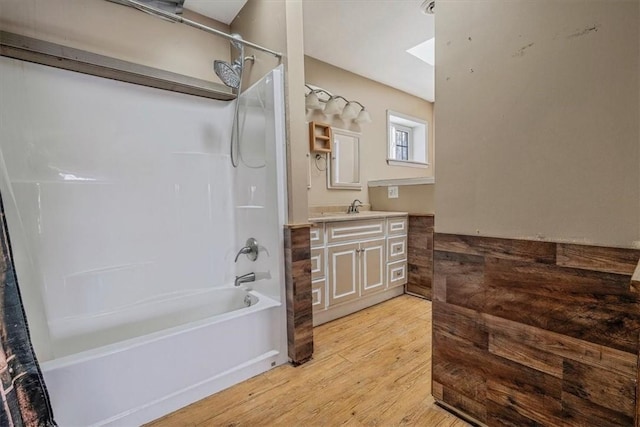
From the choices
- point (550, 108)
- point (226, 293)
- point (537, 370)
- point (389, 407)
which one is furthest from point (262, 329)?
point (550, 108)

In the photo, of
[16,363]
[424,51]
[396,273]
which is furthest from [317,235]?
[424,51]

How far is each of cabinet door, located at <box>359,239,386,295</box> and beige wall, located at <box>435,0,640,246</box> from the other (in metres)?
1.29

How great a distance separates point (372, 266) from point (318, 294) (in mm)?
636

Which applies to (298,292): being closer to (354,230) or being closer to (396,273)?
(354,230)

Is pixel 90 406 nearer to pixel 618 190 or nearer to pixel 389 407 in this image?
pixel 389 407

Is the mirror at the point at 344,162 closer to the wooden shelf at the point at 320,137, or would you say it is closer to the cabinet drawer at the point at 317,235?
the wooden shelf at the point at 320,137

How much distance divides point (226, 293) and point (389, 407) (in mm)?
1280

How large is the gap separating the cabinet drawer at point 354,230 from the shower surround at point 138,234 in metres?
0.63

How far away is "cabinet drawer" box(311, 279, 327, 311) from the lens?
224cm

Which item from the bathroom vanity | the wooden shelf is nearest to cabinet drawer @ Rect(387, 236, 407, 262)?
the bathroom vanity

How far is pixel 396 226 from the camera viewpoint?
111 inches

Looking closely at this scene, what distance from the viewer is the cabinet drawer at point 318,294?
88.4 inches

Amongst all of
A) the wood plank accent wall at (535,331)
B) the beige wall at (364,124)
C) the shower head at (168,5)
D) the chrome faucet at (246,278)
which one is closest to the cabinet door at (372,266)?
the beige wall at (364,124)

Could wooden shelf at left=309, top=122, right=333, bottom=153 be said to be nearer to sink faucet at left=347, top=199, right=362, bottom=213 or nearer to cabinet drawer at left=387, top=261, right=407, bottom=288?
sink faucet at left=347, top=199, right=362, bottom=213
